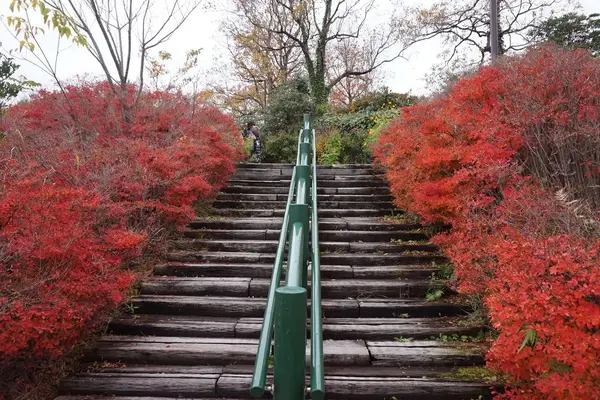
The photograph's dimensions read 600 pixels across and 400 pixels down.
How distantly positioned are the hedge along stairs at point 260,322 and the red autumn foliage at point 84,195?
1.36 ft

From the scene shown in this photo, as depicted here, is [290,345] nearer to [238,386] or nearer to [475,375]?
[238,386]

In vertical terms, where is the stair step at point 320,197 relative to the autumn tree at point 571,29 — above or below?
below

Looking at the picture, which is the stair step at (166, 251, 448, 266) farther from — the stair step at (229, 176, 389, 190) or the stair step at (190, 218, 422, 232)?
the stair step at (229, 176, 389, 190)

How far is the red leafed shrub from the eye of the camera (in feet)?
8.63

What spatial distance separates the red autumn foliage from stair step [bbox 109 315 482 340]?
13.7 inches

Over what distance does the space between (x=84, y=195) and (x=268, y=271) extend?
7.02 ft

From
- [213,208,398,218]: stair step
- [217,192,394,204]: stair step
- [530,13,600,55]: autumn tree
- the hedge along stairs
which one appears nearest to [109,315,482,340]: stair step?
the hedge along stairs

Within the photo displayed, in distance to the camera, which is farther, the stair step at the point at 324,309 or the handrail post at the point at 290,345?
the stair step at the point at 324,309

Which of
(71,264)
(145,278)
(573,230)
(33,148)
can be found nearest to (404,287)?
(573,230)

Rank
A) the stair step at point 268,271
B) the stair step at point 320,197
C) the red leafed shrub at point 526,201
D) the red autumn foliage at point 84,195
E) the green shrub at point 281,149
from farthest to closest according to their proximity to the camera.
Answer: the green shrub at point 281,149, the stair step at point 320,197, the stair step at point 268,271, the red autumn foliage at point 84,195, the red leafed shrub at point 526,201

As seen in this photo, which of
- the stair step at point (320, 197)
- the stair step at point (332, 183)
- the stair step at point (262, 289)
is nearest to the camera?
the stair step at point (262, 289)

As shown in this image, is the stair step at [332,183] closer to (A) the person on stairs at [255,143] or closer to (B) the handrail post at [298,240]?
(A) the person on stairs at [255,143]

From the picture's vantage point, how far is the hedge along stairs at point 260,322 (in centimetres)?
327

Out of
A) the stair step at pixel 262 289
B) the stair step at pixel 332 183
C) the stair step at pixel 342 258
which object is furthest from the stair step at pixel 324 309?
the stair step at pixel 332 183
